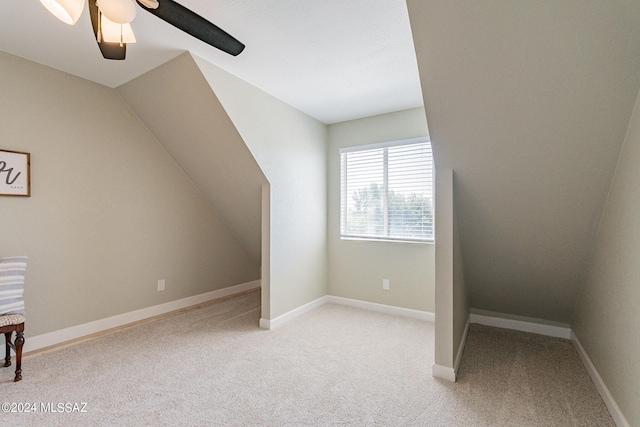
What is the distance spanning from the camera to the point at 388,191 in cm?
354

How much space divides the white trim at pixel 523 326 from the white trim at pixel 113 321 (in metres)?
3.12

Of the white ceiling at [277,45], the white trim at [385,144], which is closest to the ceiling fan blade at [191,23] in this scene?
the white ceiling at [277,45]

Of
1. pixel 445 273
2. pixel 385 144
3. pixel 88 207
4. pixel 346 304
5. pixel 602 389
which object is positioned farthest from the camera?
pixel 346 304

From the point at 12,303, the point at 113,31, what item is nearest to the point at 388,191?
the point at 113,31

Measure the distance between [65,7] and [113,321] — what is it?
288cm

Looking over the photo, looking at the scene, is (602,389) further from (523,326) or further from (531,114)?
(531,114)

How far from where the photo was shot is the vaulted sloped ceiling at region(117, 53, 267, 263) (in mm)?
2510

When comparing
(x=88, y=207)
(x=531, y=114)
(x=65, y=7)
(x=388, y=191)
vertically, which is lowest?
(x=88, y=207)

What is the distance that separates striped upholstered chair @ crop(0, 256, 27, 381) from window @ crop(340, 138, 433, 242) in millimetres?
3000

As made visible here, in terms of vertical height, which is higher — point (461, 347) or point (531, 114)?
point (531, 114)

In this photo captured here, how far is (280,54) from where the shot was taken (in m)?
2.23

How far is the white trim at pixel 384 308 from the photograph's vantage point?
328 centimetres

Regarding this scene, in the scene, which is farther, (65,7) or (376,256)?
(376,256)

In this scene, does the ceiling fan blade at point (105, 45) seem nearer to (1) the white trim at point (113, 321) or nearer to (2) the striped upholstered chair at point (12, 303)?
(2) the striped upholstered chair at point (12, 303)
